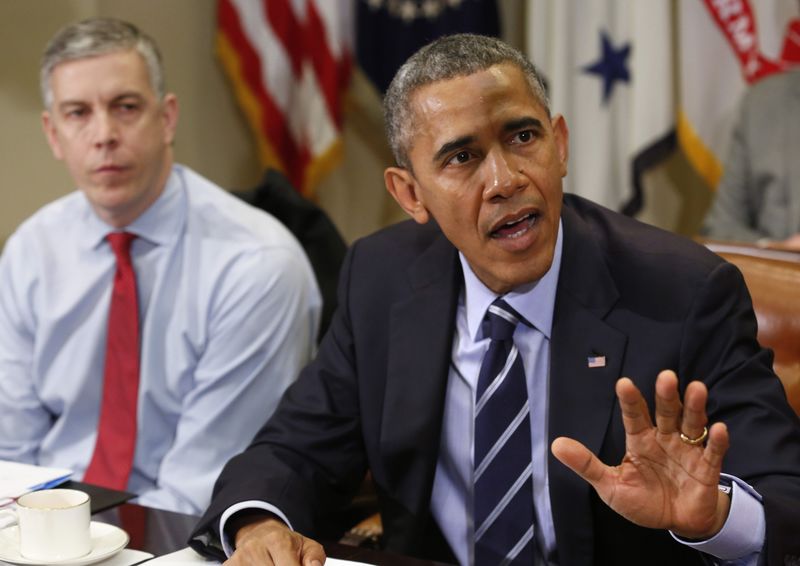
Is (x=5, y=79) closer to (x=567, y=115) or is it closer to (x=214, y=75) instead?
(x=214, y=75)

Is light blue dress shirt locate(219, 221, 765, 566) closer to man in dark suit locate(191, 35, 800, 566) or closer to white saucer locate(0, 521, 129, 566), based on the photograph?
man in dark suit locate(191, 35, 800, 566)

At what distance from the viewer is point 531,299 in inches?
72.0

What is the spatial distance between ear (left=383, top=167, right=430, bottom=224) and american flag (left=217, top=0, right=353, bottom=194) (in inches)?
102

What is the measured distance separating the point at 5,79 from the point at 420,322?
7.48ft

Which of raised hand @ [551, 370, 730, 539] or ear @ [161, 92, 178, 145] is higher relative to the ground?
ear @ [161, 92, 178, 145]

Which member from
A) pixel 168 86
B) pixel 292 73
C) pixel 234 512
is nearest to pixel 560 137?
pixel 234 512

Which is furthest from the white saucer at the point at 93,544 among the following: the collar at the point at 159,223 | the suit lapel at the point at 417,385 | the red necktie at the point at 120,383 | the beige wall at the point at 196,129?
the beige wall at the point at 196,129

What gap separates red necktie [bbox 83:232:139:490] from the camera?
246 centimetres

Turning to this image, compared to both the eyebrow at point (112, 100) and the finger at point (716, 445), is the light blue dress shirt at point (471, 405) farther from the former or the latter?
the eyebrow at point (112, 100)

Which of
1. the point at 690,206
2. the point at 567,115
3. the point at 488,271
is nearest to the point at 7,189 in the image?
the point at 567,115

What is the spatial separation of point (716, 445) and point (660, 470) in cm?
Result: 10

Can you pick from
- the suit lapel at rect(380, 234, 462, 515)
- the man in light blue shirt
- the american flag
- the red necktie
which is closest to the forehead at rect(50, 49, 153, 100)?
the man in light blue shirt

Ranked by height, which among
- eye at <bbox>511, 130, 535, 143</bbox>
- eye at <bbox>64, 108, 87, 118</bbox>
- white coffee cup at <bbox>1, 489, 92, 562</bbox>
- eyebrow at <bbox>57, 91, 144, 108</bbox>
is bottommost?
white coffee cup at <bbox>1, 489, 92, 562</bbox>

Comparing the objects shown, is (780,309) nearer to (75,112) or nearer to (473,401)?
(473,401)
